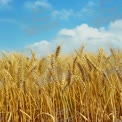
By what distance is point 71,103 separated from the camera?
119 inches

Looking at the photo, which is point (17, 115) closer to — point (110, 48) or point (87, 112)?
point (87, 112)

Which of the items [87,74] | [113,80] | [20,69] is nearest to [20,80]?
[20,69]

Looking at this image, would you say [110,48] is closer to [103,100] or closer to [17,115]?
[103,100]

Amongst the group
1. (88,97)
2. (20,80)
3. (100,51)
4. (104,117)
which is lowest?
(104,117)

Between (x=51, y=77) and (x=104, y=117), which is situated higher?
(x=51, y=77)

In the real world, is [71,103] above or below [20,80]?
below

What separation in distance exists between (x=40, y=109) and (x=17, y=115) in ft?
0.68

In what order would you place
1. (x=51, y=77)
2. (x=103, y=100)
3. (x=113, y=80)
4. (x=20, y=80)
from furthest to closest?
(x=113, y=80)
(x=103, y=100)
(x=20, y=80)
(x=51, y=77)

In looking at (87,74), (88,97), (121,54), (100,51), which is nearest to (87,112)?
(88,97)

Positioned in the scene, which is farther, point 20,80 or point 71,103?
point 71,103

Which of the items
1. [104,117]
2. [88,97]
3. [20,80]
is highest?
[20,80]

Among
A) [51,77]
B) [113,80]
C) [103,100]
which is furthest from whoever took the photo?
[113,80]

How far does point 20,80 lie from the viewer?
8.68ft

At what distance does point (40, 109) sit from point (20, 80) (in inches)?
12.3
